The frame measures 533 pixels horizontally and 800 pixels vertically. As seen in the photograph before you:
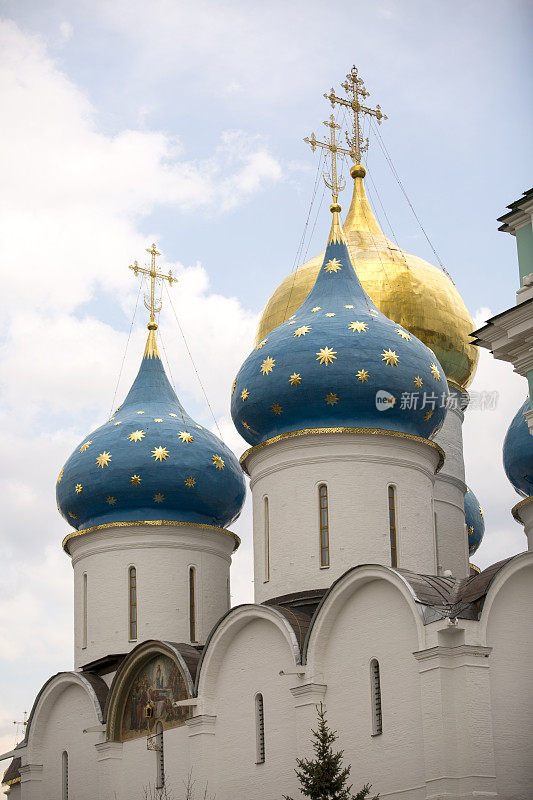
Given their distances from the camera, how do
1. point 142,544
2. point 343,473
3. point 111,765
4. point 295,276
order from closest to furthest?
point 343,473, point 111,765, point 142,544, point 295,276

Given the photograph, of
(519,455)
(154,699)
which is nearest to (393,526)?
(519,455)

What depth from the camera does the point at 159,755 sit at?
63.4ft

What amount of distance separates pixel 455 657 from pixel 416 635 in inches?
24.1

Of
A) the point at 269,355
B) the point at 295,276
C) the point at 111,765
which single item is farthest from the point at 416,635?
the point at 295,276

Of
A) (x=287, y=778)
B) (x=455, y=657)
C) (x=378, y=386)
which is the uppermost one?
Result: (x=378, y=386)

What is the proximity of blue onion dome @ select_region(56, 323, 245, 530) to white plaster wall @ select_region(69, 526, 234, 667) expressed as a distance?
31 centimetres

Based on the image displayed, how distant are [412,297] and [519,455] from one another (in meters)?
3.04

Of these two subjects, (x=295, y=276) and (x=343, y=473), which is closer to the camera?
(x=343, y=473)

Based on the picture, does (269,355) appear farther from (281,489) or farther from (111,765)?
(111,765)

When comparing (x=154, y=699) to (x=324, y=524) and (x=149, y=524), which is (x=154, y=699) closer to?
(x=149, y=524)

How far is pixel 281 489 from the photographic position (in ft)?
61.7

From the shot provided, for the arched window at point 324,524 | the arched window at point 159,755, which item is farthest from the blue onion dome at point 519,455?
the arched window at point 159,755

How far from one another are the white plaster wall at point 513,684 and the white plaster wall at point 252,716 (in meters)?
2.99

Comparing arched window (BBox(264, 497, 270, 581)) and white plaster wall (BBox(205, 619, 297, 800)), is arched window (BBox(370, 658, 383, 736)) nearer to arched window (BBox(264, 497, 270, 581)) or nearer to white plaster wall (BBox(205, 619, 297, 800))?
white plaster wall (BBox(205, 619, 297, 800))
